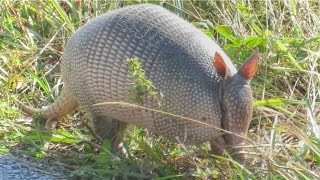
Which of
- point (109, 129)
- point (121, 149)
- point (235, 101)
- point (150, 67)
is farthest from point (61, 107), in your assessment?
point (235, 101)

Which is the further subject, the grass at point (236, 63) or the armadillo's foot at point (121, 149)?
the armadillo's foot at point (121, 149)

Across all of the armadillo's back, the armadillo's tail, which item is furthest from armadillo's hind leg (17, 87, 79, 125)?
the armadillo's back

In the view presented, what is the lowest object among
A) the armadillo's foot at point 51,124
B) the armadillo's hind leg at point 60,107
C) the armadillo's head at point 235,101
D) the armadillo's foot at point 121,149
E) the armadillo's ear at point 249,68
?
the armadillo's foot at point 51,124

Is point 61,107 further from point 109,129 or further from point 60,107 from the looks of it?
point 109,129

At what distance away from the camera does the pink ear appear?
4.03 m

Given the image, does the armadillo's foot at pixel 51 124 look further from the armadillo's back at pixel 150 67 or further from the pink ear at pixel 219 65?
the pink ear at pixel 219 65

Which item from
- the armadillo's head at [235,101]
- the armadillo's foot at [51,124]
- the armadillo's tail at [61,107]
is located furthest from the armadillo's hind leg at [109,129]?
the armadillo's head at [235,101]

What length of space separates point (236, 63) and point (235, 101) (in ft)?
5.16

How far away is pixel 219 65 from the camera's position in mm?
4059

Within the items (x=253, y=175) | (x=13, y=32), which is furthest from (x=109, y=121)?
(x=13, y=32)

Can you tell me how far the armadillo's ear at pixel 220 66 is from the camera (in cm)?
403

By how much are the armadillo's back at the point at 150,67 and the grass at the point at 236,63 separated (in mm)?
203

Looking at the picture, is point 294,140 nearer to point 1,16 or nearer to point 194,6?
point 194,6

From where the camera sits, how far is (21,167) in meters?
4.41
